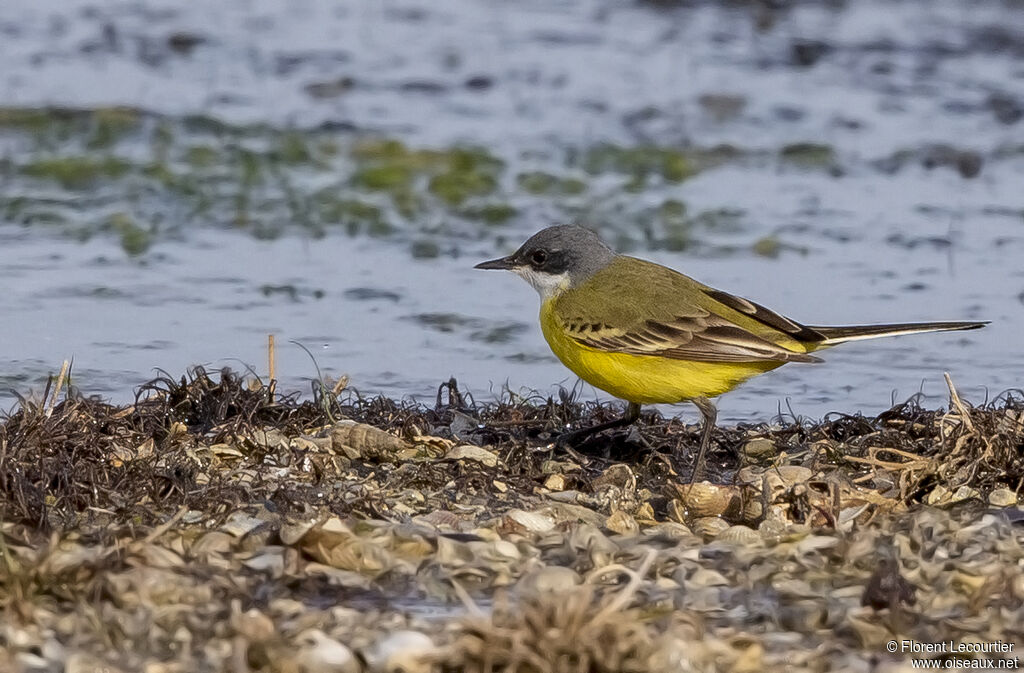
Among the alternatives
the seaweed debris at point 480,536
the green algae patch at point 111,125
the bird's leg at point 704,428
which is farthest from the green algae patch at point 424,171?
the bird's leg at point 704,428

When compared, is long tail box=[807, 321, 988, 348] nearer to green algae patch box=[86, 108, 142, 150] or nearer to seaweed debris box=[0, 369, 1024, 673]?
seaweed debris box=[0, 369, 1024, 673]

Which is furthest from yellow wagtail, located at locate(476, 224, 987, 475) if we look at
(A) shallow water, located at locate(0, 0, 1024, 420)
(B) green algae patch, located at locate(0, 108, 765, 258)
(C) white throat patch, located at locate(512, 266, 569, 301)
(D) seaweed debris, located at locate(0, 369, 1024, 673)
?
(B) green algae patch, located at locate(0, 108, 765, 258)

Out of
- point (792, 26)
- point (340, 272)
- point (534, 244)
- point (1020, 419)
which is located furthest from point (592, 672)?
point (792, 26)

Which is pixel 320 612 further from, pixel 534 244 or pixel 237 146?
pixel 237 146

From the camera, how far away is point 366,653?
5.13 metres

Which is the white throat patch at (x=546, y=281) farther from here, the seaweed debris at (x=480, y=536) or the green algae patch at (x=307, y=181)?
the green algae patch at (x=307, y=181)

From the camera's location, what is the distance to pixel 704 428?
7.72 meters

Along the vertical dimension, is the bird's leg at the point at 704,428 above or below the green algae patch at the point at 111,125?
below

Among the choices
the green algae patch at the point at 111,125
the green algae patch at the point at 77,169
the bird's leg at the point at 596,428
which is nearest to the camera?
the bird's leg at the point at 596,428

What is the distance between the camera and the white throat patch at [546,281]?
8453 millimetres

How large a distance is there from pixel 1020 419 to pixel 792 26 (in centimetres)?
1206

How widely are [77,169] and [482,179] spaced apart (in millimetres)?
3227

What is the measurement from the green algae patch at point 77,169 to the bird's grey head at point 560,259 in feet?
19.4

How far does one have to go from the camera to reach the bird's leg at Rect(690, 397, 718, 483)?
7.51 m
